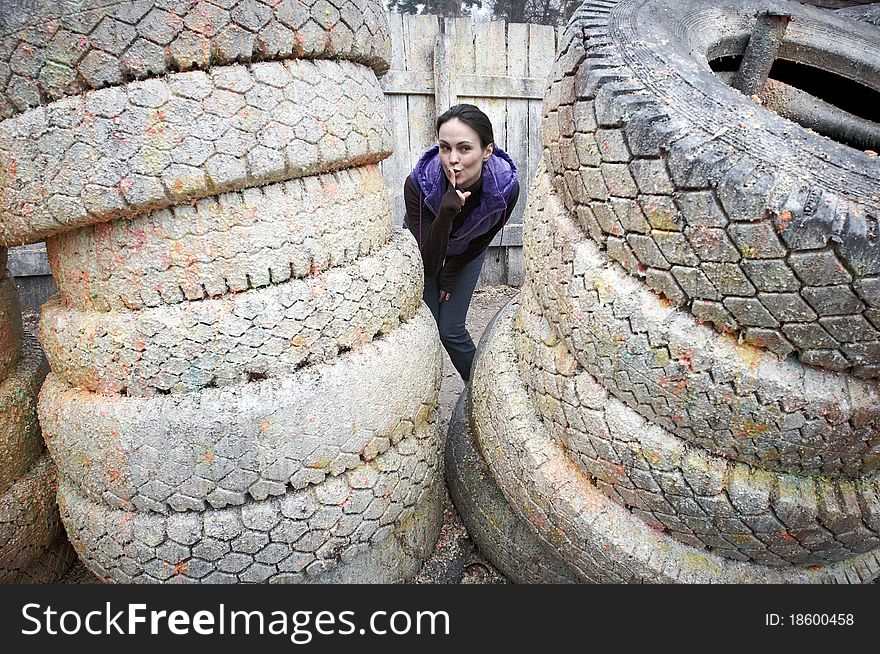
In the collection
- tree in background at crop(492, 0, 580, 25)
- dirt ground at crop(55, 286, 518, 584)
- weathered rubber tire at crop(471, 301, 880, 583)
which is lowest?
dirt ground at crop(55, 286, 518, 584)

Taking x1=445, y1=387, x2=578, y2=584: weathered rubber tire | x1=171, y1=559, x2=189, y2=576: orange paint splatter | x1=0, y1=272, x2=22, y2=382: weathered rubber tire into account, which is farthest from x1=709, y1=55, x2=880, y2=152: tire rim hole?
x1=0, y1=272, x2=22, y2=382: weathered rubber tire

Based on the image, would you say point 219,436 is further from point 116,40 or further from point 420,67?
point 420,67

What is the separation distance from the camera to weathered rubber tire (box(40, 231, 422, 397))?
1298 mm

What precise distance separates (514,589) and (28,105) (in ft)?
4.67

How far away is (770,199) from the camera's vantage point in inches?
39.4

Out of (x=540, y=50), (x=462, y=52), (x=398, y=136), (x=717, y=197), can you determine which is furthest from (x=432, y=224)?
(x=540, y=50)

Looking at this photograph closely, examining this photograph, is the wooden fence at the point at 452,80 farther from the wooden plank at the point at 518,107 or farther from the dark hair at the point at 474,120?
the dark hair at the point at 474,120

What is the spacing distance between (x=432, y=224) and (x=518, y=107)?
3.38m

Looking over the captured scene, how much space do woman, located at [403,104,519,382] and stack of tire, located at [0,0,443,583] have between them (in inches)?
31.3

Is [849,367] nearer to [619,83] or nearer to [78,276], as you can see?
[619,83]

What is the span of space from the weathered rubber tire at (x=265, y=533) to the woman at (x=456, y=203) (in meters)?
1.07

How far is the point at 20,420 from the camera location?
1.64 metres

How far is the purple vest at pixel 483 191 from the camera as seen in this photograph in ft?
8.07

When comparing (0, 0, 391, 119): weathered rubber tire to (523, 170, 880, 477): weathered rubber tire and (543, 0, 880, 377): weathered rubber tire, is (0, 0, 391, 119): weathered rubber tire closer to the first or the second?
(543, 0, 880, 377): weathered rubber tire
